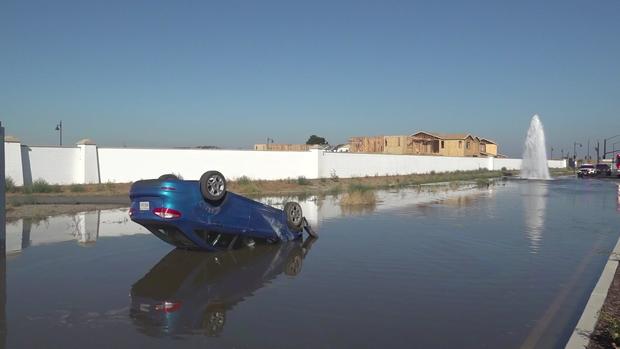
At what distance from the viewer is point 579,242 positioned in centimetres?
1263

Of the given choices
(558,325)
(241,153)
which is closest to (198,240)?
(558,325)

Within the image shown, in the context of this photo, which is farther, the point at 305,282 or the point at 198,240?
the point at 198,240

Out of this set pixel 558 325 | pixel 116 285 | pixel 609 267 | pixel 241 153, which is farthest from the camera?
pixel 241 153

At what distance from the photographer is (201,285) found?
8273 mm

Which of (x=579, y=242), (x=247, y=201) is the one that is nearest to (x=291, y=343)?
(x=247, y=201)

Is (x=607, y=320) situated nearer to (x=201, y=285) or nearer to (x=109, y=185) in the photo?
(x=201, y=285)

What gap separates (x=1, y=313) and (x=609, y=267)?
8.86 metres

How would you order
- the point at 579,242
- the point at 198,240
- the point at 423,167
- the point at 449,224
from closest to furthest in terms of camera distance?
1. the point at 198,240
2. the point at 579,242
3. the point at 449,224
4. the point at 423,167

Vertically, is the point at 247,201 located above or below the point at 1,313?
above

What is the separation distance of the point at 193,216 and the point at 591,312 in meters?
6.09

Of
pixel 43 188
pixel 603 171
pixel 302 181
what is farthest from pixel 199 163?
pixel 603 171

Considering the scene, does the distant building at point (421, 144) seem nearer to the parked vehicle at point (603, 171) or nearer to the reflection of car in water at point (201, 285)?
the parked vehicle at point (603, 171)

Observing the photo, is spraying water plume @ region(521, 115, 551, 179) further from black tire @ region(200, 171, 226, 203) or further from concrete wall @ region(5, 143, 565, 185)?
black tire @ region(200, 171, 226, 203)

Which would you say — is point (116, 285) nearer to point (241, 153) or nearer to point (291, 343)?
point (291, 343)
